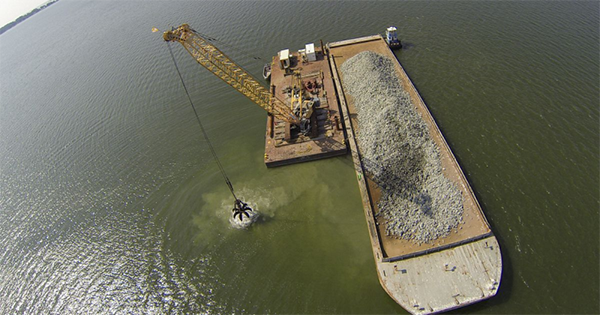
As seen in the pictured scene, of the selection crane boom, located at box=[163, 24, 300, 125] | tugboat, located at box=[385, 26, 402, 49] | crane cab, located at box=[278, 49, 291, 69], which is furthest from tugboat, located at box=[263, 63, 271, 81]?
tugboat, located at box=[385, 26, 402, 49]

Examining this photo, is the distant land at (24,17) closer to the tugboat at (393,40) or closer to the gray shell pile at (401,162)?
the tugboat at (393,40)

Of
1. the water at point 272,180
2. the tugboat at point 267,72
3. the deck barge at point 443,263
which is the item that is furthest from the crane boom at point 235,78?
the deck barge at point 443,263

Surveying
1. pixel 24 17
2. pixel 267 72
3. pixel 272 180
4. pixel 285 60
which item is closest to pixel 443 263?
pixel 272 180

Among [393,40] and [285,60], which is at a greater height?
[285,60]

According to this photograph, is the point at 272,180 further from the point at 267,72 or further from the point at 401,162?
the point at 267,72

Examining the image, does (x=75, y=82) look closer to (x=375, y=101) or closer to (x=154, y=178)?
(x=154, y=178)

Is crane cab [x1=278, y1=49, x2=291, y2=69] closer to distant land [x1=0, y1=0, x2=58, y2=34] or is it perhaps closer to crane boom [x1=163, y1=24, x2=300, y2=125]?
crane boom [x1=163, y1=24, x2=300, y2=125]
